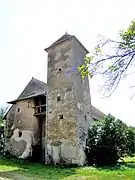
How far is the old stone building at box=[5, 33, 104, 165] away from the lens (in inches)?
906

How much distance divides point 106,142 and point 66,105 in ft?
17.0

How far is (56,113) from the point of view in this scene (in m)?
24.5

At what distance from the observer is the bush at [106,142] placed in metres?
22.9

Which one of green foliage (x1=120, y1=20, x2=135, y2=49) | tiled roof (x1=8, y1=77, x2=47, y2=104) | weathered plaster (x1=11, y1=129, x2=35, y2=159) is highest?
tiled roof (x1=8, y1=77, x2=47, y2=104)

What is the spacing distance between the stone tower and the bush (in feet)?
2.81

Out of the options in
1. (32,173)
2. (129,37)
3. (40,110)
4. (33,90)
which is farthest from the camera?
(33,90)

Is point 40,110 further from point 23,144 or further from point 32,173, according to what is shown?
point 32,173

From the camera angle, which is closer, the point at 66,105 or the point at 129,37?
the point at 129,37

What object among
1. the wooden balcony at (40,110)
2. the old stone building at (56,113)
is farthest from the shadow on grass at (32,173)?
the wooden balcony at (40,110)

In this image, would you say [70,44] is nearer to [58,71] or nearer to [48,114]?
[58,71]

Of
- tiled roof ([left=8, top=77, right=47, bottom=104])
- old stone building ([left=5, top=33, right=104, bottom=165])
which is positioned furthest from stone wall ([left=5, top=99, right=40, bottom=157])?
tiled roof ([left=8, top=77, right=47, bottom=104])

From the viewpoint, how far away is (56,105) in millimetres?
24906

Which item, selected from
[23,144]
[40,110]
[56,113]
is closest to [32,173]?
[56,113]

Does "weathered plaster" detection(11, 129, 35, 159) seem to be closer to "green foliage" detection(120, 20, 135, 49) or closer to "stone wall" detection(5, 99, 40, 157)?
"stone wall" detection(5, 99, 40, 157)
